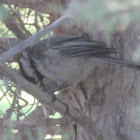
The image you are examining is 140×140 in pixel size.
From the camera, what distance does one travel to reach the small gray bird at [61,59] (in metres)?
3.03

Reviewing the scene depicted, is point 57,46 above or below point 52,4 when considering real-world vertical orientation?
below

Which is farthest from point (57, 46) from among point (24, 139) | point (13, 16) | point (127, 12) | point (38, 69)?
point (127, 12)

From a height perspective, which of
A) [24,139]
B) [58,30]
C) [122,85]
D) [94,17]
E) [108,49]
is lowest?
[24,139]

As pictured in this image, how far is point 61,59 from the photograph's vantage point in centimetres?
307

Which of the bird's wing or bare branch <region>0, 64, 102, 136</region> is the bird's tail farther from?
bare branch <region>0, 64, 102, 136</region>

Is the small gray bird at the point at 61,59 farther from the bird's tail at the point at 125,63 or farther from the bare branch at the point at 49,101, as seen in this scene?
the bare branch at the point at 49,101

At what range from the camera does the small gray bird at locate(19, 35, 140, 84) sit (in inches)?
119

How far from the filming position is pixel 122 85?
2939 mm

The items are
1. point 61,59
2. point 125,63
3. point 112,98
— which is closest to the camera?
point 125,63

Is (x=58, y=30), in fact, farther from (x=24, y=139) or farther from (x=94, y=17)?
(x=94, y=17)

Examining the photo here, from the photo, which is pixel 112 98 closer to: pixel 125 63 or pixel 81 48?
pixel 125 63

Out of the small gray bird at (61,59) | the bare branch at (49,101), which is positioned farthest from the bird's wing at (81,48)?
the bare branch at (49,101)

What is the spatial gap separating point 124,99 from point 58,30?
3.46ft

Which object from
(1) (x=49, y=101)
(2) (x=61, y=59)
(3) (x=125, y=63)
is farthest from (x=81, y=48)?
(1) (x=49, y=101)
